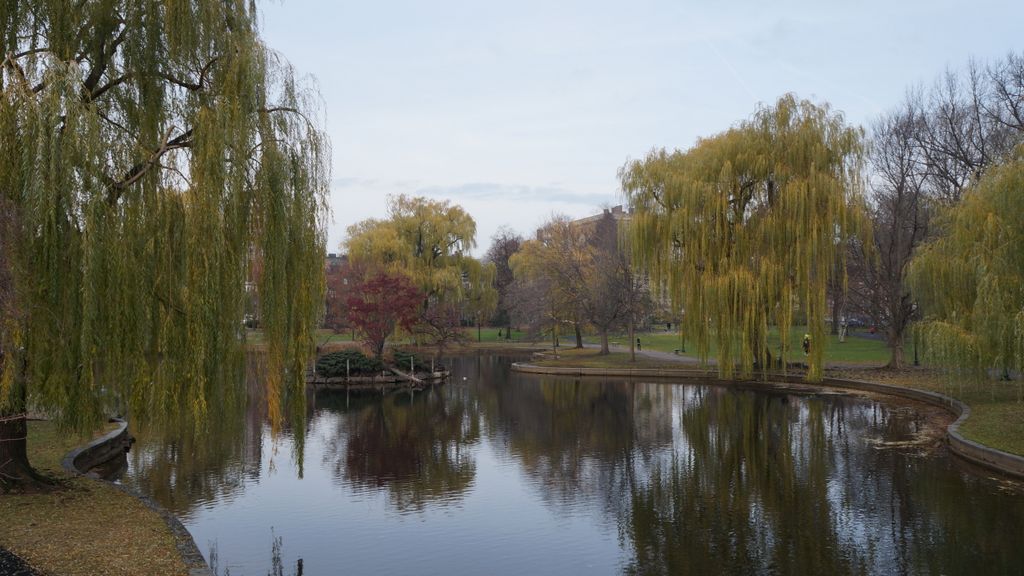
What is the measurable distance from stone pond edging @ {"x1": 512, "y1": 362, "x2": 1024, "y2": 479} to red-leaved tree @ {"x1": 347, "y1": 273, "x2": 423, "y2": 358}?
657cm

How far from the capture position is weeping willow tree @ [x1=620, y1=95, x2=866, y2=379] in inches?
1054

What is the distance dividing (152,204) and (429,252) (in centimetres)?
3959

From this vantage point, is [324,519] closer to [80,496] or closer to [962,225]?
[80,496]

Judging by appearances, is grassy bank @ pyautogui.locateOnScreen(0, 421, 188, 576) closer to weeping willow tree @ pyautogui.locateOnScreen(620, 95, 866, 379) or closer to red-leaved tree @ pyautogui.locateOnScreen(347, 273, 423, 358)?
weeping willow tree @ pyautogui.locateOnScreen(620, 95, 866, 379)

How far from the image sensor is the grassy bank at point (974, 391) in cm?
1638

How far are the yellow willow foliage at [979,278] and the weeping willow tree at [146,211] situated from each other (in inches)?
544

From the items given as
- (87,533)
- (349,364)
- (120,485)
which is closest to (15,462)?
(120,485)

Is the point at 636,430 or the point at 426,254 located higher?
the point at 426,254

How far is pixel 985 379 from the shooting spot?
19.4m

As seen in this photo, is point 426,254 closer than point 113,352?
No

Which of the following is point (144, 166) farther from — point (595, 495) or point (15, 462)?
point (595, 495)

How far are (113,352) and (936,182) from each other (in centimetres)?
3319

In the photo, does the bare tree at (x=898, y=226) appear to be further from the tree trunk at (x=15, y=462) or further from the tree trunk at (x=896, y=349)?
the tree trunk at (x=15, y=462)

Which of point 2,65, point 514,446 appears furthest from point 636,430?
point 2,65
